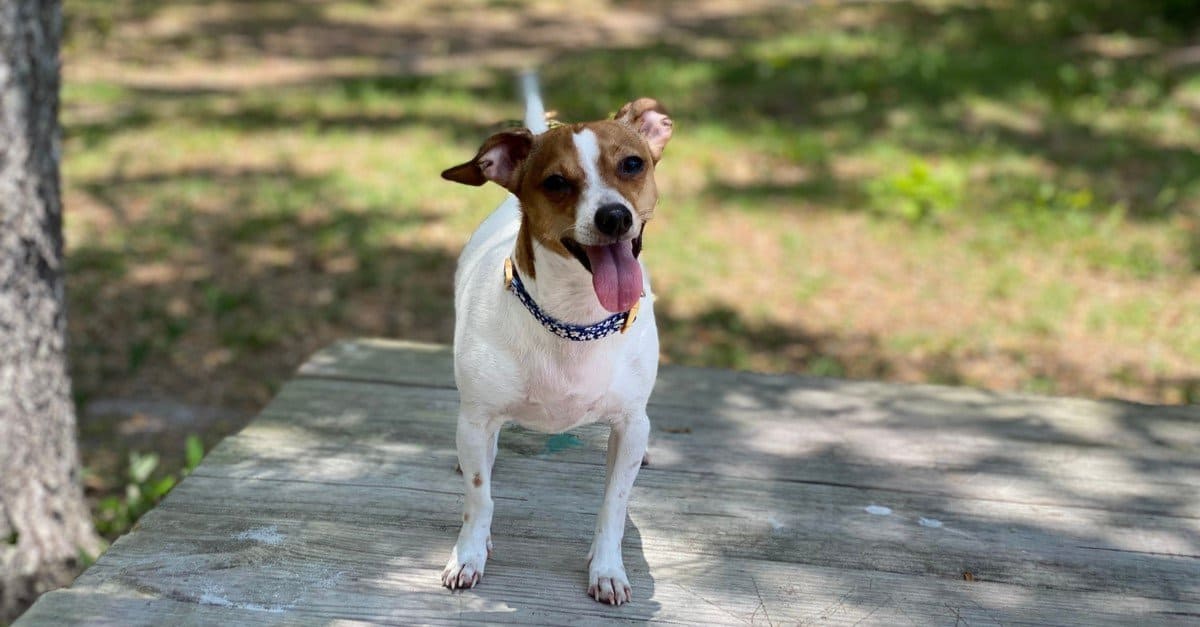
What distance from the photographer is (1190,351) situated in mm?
5992

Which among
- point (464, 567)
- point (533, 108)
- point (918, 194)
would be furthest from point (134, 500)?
point (918, 194)

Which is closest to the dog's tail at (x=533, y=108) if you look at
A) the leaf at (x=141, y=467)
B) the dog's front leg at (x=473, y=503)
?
the dog's front leg at (x=473, y=503)

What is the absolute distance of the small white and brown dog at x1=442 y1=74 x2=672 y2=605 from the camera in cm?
258

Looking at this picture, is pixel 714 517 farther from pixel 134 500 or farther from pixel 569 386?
pixel 134 500

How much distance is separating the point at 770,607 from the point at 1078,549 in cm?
103

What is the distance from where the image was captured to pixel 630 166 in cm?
267

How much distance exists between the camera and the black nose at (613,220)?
2.47 meters

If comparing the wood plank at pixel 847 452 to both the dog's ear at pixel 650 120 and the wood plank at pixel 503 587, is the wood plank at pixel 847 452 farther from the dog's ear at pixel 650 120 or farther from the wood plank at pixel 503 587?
the dog's ear at pixel 650 120

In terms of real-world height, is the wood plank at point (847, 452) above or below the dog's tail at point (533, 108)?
below

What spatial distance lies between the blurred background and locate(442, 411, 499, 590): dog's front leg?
2.24 m

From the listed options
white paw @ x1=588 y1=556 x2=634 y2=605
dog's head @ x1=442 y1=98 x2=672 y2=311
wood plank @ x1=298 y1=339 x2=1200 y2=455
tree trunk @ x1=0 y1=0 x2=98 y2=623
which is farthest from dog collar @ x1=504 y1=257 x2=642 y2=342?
tree trunk @ x1=0 y1=0 x2=98 y2=623

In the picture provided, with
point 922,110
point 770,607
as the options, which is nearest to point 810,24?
point 922,110

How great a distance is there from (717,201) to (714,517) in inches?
194

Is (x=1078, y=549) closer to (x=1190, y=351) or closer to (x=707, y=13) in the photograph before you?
(x=1190, y=351)
